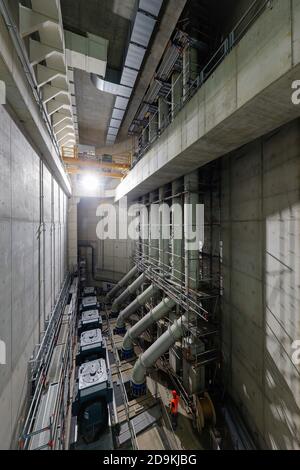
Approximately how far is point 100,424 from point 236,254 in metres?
6.52

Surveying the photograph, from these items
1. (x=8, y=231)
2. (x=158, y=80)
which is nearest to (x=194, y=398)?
(x=8, y=231)

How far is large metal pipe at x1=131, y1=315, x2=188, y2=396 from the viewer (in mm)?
6665

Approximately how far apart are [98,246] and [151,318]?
10.5 m

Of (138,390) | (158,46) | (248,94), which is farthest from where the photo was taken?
(138,390)

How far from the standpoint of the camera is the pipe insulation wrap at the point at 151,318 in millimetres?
7660

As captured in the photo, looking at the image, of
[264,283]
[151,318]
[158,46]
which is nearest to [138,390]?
[151,318]

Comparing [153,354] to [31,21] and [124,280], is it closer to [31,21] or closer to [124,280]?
[124,280]

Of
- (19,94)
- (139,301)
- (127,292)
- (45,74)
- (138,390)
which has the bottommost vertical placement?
(138,390)

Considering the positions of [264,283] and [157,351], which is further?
[157,351]

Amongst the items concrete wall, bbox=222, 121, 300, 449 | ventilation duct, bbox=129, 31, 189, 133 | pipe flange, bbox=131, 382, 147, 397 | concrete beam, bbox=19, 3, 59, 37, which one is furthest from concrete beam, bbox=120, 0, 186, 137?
pipe flange, bbox=131, 382, 147, 397

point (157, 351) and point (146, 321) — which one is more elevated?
point (146, 321)

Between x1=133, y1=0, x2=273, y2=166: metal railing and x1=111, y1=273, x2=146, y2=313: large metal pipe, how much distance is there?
714 cm

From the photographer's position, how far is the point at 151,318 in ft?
26.8

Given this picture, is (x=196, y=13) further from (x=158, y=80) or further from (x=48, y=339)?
(x=48, y=339)
